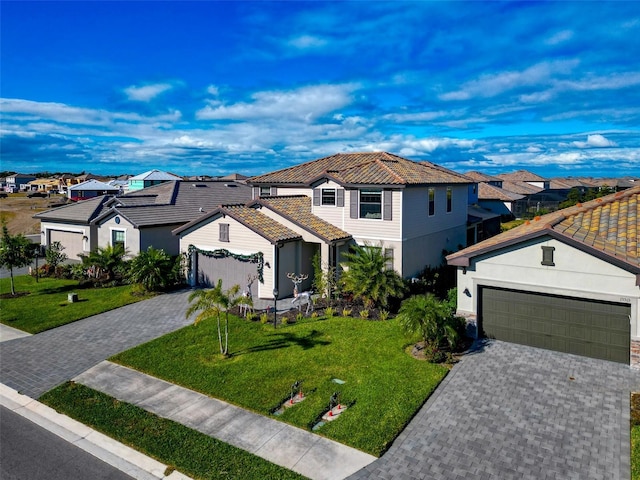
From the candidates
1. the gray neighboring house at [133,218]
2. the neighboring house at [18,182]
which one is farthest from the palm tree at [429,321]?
the neighboring house at [18,182]

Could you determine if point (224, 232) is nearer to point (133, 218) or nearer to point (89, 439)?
point (133, 218)

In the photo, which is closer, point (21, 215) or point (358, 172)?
point (358, 172)

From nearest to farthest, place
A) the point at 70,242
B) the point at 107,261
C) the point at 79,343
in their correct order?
the point at 79,343
the point at 107,261
the point at 70,242

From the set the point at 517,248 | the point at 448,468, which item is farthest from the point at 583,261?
the point at 448,468

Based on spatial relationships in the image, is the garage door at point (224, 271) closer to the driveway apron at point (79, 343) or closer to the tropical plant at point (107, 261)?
the driveway apron at point (79, 343)

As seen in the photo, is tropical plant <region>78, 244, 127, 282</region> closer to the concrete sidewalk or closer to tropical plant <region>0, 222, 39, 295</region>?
tropical plant <region>0, 222, 39, 295</region>

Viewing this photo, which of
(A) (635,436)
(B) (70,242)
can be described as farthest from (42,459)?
(B) (70,242)
